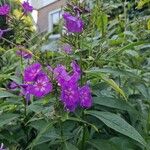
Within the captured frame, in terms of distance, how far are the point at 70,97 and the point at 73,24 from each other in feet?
0.86

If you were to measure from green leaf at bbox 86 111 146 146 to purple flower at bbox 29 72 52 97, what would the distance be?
15 cm

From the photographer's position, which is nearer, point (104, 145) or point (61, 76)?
point (61, 76)

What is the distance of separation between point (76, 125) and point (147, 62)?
0.67 metres

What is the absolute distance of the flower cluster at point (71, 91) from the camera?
121 cm

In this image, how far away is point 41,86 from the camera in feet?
3.98

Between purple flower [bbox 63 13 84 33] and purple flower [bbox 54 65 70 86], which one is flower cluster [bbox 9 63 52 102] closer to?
purple flower [bbox 54 65 70 86]

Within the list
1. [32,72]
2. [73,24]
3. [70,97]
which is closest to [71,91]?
[70,97]

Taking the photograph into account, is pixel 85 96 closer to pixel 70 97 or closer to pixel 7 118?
pixel 70 97

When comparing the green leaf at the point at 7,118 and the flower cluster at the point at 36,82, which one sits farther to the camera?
the green leaf at the point at 7,118

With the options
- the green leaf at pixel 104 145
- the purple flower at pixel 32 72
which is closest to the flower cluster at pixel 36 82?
the purple flower at pixel 32 72

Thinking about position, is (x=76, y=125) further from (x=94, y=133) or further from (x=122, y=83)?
(x=122, y=83)

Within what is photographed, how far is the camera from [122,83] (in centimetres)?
169

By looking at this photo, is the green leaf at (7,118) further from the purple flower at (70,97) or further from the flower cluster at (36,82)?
the purple flower at (70,97)

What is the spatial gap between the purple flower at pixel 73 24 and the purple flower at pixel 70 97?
0.22 metres
